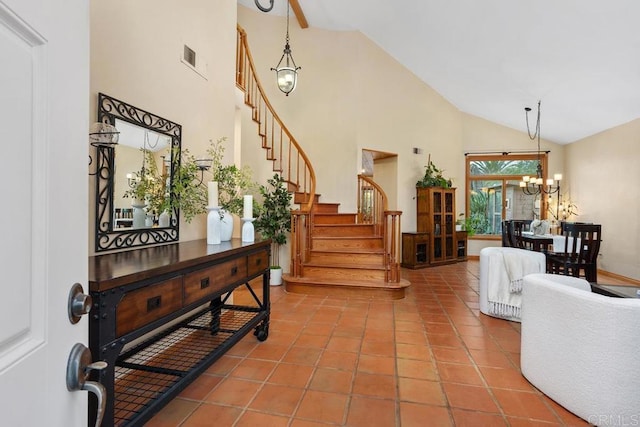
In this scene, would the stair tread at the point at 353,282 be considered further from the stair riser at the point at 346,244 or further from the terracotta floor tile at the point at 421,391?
the terracotta floor tile at the point at 421,391

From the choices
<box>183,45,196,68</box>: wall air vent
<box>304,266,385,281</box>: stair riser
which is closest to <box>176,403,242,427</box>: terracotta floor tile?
<box>183,45,196,68</box>: wall air vent

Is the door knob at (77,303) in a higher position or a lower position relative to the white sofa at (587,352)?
higher

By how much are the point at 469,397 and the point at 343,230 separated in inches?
142

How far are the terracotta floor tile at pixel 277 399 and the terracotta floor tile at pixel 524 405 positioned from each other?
126 cm

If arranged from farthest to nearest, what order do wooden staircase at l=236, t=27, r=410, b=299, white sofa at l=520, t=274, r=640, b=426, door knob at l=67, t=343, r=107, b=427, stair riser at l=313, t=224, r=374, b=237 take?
stair riser at l=313, t=224, r=374, b=237
wooden staircase at l=236, t=27, r=410, b=299
white sofa at l=520, t=274, r=640, b=426
door knob at l=67, t=343, r=107, b=427

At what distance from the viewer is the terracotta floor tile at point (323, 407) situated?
185 cm

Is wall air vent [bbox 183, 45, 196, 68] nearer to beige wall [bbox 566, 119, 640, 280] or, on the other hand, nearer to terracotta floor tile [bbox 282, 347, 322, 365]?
terracotta floor tile [bbox 282, 347, 322, 365]

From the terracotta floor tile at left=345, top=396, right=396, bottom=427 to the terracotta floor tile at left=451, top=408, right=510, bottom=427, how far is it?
36 centimetres

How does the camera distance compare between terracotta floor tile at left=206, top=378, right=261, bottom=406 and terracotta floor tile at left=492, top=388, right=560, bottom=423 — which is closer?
terracotta floor tile at left=492, top=388, right=560, bottom=423

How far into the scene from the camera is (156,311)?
154 cm

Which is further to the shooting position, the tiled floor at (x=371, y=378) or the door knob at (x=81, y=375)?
the tiled floor at (x=371, y=378)

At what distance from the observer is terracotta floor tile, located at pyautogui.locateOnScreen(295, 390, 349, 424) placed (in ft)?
6.08

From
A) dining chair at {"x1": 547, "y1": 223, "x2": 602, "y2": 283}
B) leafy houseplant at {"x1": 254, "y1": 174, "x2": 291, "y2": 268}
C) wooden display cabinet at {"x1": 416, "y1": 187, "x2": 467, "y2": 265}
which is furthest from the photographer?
wooden display cabinet at {"x1": 416, "y1": 187, "x2": 467, "y2": 265}

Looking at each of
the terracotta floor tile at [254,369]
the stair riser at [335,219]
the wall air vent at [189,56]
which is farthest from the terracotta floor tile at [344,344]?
the stair riser at [335,219]
